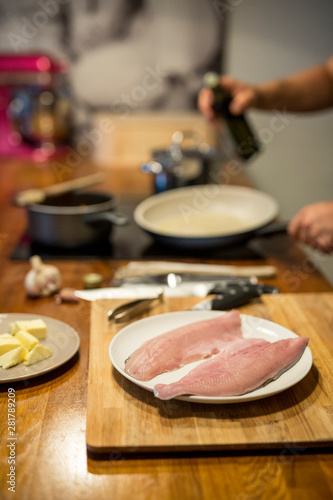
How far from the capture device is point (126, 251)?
1607 millimetres

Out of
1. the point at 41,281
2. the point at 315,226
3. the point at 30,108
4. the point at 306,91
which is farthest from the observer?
the point at 30,108

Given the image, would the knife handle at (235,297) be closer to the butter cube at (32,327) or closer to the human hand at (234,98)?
the butter cube at (32,327)

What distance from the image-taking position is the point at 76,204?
1723mm

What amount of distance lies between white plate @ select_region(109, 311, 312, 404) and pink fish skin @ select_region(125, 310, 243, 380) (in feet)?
0.04

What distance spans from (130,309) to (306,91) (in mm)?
1761

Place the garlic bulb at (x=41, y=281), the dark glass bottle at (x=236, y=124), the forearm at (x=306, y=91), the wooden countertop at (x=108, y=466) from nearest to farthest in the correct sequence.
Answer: the wooden countertop at (x=108, y=466) < the garlic bulb at (x=41, y=281) < the dark glass bottle at (x=236, y=124) < the forearm at (x=306, y=91)

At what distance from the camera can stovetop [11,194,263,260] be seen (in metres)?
1.57

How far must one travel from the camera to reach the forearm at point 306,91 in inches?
98.0

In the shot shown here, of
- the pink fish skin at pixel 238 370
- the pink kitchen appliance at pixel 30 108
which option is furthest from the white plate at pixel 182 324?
the pink kitchen appliance at pixel 30 108

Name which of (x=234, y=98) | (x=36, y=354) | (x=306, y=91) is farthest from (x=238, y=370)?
(x=306, y=91)

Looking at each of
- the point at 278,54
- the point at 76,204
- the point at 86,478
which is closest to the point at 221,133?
the point at 278,54

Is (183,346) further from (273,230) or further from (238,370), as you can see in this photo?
(273,230)

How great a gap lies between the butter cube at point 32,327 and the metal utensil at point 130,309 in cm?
14

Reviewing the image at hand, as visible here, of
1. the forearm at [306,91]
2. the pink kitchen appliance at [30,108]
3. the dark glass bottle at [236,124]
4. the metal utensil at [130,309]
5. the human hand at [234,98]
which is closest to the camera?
the metal utensil at [130,309]
